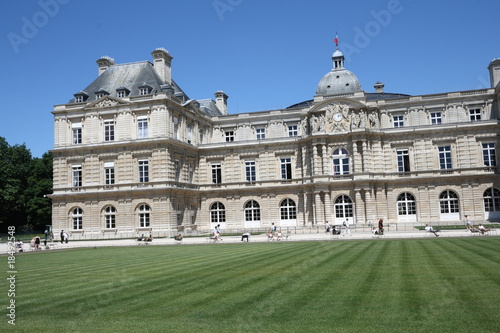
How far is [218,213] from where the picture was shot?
55.5 metres

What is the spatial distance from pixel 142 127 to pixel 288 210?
19.2 metres

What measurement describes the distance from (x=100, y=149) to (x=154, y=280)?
38.1 metres

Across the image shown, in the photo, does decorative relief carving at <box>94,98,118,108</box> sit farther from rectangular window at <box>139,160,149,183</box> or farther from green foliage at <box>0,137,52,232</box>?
green foliage at <box>0,137,52,232</box>

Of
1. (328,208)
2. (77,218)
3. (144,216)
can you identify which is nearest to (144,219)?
(144,216)

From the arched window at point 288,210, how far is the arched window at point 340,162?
251 inches

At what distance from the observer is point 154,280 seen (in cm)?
1464

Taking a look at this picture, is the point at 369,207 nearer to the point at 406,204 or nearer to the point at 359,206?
the point at 359,206

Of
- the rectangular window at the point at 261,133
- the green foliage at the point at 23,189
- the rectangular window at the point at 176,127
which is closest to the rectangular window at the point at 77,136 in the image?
the rectangular window at the point at 176,127

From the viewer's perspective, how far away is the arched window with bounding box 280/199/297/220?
53.5 metres

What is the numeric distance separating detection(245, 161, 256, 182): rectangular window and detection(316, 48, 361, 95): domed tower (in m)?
12.8

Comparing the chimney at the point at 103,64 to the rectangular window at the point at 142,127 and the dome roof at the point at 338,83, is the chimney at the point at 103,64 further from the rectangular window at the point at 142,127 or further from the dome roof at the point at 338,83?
the dome roof at the point at 338,83

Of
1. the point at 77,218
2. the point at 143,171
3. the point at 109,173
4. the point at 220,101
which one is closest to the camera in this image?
the point at 143,171

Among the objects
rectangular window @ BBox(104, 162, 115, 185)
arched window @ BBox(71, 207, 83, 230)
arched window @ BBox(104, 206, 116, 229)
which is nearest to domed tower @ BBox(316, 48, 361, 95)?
rectangular window @ BBox(104, 162, 115, 185)

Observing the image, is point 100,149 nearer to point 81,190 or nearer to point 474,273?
point 81,190
